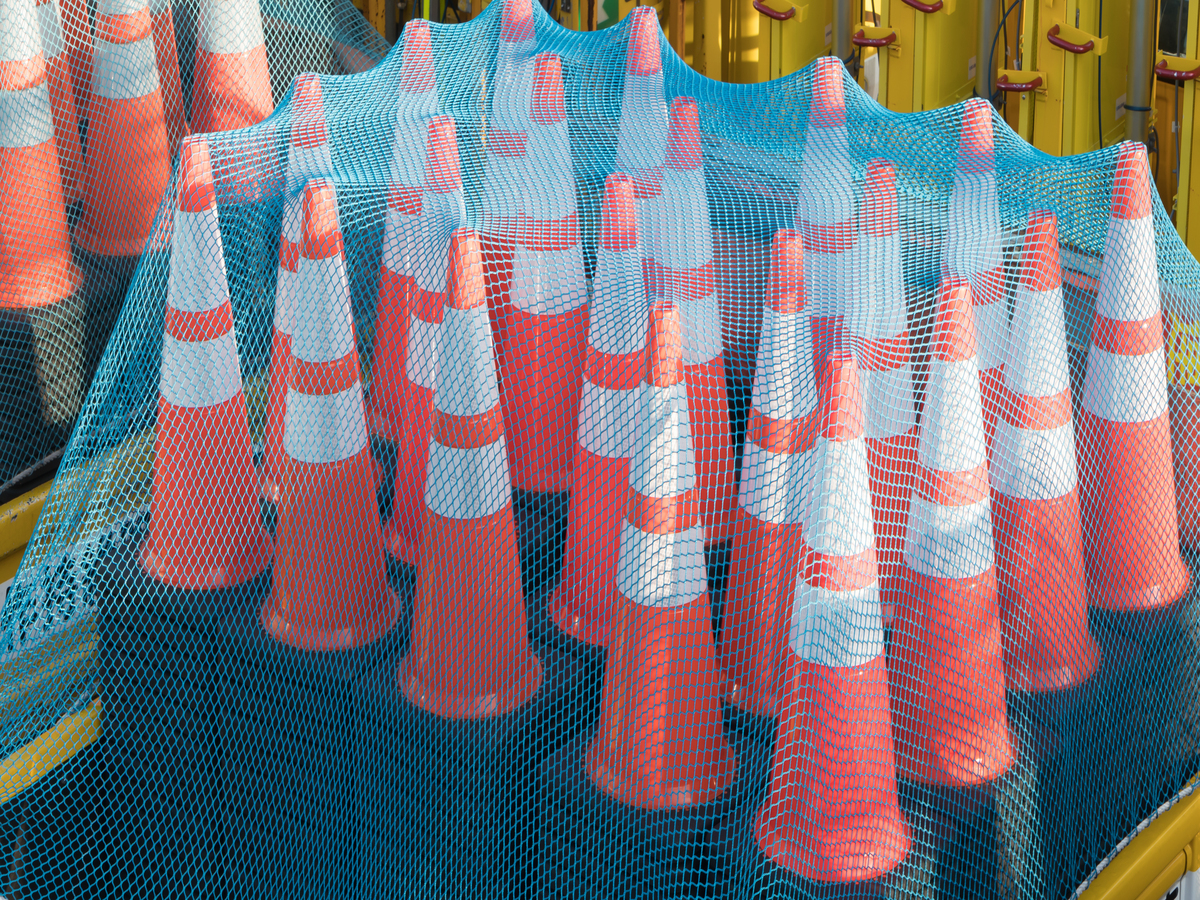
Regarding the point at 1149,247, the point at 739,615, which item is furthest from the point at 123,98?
the point at 1149,247

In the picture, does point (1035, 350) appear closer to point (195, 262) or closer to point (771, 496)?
point (771, 496)

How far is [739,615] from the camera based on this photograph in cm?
260

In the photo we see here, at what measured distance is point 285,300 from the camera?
2.85m

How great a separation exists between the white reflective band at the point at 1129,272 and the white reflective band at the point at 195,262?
159 centimetres

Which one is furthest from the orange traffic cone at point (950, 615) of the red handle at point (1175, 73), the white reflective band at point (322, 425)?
the red handle at point (1175, 73)

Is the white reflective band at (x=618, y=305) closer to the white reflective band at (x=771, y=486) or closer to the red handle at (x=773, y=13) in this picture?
the white reflective band at (x=771, y=486)

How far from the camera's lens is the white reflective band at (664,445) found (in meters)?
2.48

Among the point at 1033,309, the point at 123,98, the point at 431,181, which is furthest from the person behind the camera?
the point at 123,98

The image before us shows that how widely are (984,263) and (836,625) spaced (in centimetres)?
69

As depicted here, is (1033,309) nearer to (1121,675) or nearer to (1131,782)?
(1121,675)

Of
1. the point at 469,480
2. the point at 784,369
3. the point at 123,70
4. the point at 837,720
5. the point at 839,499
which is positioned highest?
the point at 123,70

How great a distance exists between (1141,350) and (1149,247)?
0.59ft

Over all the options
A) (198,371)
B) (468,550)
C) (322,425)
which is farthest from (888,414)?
(198,371)

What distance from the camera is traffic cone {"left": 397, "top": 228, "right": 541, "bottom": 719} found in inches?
104
